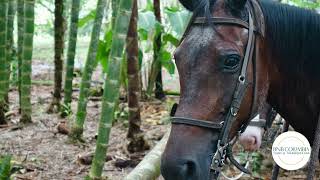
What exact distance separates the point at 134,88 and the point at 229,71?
2.71 m

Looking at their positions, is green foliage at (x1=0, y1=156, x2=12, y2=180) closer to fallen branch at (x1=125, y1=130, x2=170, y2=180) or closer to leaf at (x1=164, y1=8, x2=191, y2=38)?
fallen branch at (x1=125, y1=130, x2=170, y2=180)

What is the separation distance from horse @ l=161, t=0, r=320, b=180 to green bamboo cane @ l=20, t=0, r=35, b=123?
3.23 meters

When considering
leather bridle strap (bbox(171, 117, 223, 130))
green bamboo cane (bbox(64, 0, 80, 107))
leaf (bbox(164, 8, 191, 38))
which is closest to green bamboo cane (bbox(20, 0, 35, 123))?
green bamboo cane (bbox(64, 0, 80, 107))

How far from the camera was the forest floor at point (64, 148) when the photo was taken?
4.04 metres

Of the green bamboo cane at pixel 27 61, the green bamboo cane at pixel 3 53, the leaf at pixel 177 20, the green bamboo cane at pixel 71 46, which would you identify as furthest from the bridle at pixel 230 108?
the leaf at pixel 177 20

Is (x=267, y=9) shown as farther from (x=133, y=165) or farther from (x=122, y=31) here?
(x=133, y=165)

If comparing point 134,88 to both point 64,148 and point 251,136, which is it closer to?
point 64,148

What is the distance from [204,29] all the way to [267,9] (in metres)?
0.43

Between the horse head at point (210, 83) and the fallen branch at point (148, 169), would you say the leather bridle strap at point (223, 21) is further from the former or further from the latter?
the fallen branch at point (148, 169)

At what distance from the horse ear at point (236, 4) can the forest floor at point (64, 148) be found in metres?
2.38

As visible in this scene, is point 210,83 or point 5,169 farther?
point 5,169

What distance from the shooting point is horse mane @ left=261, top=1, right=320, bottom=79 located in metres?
2.17

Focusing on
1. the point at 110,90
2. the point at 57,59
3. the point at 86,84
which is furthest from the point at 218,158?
the point at 57,59

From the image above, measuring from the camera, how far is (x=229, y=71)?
1.90 m
